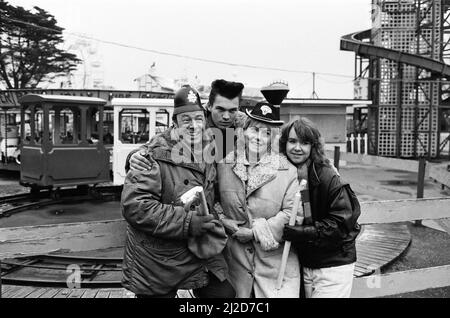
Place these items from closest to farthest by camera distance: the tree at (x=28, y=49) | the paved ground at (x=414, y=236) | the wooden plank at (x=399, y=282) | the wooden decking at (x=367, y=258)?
the wooden plank at (x=399, y=282), the wooden decking at (x=367, y=258), the paved ground at (x=414, y=236), the tree at (x=28, y=49)

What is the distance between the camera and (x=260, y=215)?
2.58 m

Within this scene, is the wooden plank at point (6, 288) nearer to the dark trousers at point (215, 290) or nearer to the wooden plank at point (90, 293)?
the wooden plank at point (90, 293)

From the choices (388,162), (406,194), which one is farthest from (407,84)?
(388,162)

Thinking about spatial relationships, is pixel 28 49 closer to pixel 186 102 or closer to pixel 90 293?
pixel 90 293

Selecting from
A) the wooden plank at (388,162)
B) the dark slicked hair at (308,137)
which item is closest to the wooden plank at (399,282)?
the dark slicked hair at (308,137)

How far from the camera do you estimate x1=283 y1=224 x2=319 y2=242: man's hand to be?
2.52 meters

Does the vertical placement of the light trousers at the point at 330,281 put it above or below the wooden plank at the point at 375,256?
above

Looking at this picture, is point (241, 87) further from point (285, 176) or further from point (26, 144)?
point (26, 144)

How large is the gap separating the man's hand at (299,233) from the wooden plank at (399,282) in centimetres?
101

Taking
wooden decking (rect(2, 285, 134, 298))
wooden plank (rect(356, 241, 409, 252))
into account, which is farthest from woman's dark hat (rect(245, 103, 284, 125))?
wooden plank (rect(356, 241, 409, 252))

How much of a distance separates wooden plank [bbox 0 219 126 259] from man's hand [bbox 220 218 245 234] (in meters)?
0.68

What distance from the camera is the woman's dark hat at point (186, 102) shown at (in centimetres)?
252
